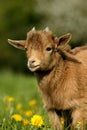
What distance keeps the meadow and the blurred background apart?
9572 mm

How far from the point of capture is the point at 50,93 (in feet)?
32.0

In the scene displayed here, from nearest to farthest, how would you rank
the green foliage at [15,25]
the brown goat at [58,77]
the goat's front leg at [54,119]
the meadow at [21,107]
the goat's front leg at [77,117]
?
Result: the meadow at [21,107]
the brown goat at [58,77]
the goat's front leg at [77,117]
the goat's front leg at [54,119]
the green foliage at [15,25]

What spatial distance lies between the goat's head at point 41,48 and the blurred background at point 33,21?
19.5m

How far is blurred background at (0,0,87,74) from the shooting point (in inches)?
1240

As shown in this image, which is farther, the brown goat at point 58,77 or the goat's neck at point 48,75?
the goat's neck at point 48,75

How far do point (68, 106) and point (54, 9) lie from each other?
27758 mm

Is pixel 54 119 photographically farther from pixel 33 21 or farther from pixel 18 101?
pixel 33 21

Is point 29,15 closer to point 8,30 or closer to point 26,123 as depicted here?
point 8,30

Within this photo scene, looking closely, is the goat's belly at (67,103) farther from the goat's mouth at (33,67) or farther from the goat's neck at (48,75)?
the goat's mouth at (33,67)

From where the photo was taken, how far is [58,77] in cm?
982

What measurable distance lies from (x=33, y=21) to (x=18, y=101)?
30344 millimetres

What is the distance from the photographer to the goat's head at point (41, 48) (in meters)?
9.20

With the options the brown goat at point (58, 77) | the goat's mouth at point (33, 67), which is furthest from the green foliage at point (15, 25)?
the goat's mouth at point (33, 67)

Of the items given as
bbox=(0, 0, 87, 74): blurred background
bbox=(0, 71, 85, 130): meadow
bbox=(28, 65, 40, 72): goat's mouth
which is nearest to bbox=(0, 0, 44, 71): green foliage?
bbox=(0, 0, 87, 74): blurred background
